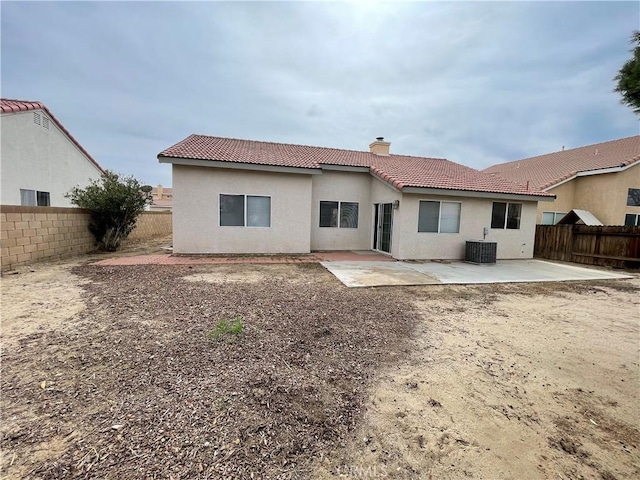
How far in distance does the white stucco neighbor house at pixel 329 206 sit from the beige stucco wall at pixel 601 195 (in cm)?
709

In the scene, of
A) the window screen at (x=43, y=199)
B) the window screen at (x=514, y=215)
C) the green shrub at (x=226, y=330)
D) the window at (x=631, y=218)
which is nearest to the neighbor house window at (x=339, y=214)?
the window screen at (x=514, y=215)

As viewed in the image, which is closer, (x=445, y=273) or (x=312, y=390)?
(x=312, y=390)

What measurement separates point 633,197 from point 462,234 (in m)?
12.7

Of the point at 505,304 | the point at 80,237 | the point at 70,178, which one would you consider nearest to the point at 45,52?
the point at 70,178

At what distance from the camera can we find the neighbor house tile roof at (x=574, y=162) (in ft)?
55.0

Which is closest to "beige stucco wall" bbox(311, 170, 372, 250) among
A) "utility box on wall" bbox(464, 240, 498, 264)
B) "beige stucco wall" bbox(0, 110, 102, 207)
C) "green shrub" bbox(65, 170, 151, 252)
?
"utility box on wall" bbox(464, 240, 498, 264)

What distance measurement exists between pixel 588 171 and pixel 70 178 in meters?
28.0

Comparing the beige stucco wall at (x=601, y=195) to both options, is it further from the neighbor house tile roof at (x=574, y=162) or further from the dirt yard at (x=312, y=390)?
the dirt yard at (x=312, y=390)

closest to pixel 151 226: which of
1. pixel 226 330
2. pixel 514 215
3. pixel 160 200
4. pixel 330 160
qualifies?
pixel 330 160

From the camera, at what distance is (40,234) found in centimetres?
891

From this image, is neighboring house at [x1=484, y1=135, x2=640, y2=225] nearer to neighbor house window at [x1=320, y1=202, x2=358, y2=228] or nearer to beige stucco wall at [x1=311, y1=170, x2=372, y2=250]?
beige stucco wall at [x1=311, y1=170, x2=372, y2=250]

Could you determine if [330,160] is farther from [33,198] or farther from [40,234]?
[33,198]

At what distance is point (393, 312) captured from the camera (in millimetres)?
5332

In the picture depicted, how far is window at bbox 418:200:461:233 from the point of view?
11414 millimetres
